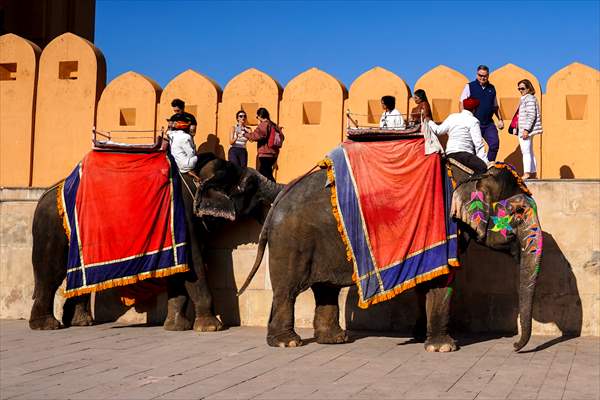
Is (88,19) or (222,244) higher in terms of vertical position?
(88,19)

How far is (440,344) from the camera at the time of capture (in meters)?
7.91

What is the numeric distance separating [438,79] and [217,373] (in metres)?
5.95

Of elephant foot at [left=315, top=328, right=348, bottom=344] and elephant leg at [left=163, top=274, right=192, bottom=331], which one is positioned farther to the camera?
elephant leg at [left=163, top=274, right=192, bottom=331]

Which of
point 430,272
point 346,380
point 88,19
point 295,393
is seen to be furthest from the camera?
point 88,19

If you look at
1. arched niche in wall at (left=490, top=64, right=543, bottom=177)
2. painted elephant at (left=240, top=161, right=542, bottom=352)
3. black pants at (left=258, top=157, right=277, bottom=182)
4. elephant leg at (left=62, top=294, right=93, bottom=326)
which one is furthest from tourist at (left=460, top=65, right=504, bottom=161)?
elephant leg at (left=62, top=294, right=93, bottom=326)

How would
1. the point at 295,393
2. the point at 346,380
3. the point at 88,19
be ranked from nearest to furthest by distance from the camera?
the point at 295,393 → the point at 346,380 → the point at 88,19

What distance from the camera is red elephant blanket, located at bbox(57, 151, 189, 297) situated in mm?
9312

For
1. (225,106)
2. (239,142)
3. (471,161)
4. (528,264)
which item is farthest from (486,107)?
(225,106)

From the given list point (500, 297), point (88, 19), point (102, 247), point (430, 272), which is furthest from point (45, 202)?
point (88, 19)

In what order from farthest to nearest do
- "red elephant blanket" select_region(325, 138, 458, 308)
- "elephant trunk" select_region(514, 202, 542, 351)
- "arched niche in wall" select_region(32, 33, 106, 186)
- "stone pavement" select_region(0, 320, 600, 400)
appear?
1. "arched niche in wall" select_region(32, 33, 106, 186)
2. "red elephant blanket" select_region(325, 138, 458, 308)
3. "elephant trunk" select_region(514, 202, 542, 351)
4. "stone pavement" select_region(0, 320, 600, 400)

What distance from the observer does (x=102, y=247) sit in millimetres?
9383

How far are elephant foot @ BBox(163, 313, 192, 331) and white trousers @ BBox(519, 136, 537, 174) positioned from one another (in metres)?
4.18

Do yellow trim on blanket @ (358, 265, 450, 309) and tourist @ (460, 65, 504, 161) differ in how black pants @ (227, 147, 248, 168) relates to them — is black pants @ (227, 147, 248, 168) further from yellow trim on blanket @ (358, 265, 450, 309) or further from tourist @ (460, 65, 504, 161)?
yellow trim on blanket @ (358, 265, 450, 309)

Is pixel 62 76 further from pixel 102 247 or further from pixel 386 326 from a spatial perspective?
pixel 386 326
